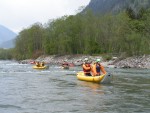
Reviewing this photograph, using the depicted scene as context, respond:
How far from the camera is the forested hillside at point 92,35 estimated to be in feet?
247

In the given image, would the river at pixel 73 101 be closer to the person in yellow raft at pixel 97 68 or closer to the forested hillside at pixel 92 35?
the person in yellow raft at pixel 97 68

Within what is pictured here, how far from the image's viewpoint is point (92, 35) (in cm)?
8925

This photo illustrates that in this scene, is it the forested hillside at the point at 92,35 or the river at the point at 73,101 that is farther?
the forested hillside at the point at 92,35

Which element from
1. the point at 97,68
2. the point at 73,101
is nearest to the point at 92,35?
the point at 97,68

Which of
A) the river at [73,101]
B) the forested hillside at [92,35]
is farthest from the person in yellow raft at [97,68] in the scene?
the forested hillside at [92,35]

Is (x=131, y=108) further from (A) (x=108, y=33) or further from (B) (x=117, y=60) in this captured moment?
(A) (x=108, y=33)

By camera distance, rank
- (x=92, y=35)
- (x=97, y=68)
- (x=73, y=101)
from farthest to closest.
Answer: (x=92, y=35) < (x=97, y=68) < (x=73, y=101)

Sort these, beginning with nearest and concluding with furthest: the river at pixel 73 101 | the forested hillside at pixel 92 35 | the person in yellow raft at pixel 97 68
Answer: the river at pixel 73 101 → the person in yellow raft at pixel 97 68 → the forested hillside at pixel 92 35

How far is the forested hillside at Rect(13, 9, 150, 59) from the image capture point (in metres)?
75.2

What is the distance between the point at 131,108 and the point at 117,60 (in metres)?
50.7

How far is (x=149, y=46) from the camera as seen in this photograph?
71125mm

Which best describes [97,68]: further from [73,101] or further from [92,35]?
[92,35]

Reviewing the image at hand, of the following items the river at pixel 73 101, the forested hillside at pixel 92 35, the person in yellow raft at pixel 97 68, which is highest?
the forested hillside at pixel 92 35

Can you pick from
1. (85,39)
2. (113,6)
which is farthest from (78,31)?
(113,6)
